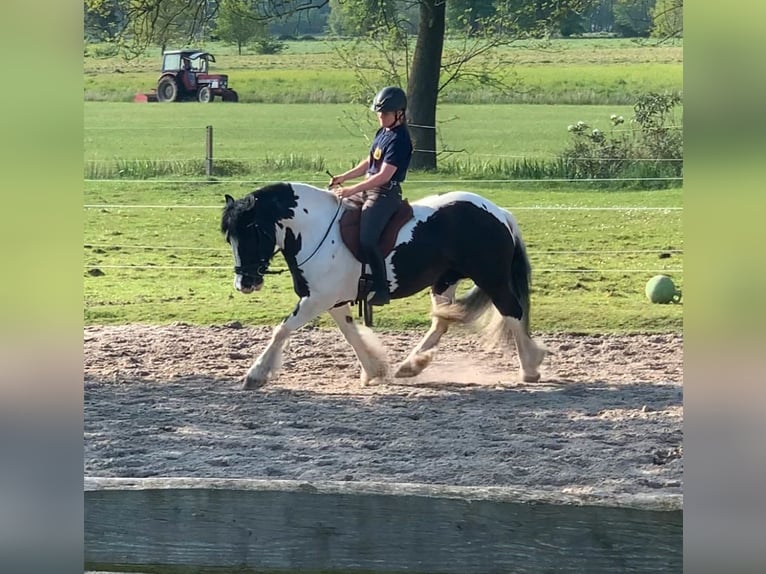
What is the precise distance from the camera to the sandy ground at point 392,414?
4188mm

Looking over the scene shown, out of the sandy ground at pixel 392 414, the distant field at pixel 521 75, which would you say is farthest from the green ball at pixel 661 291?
the distant field at pixel 521 75

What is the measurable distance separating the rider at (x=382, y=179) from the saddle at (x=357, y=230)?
4 centimetres

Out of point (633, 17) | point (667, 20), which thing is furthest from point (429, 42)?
point (633, 17)

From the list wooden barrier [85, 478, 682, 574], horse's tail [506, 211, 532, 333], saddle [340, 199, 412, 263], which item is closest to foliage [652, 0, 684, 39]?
horse's tail [506, 211, 532, 333]

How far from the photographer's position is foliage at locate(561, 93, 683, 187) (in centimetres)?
1258

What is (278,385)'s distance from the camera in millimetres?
5992

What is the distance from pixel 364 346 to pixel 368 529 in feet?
12.0

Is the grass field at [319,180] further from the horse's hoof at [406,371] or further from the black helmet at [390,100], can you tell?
the black helmet at [390,100]

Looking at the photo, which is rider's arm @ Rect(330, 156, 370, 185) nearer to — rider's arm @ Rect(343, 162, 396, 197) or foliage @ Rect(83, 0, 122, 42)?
rider's arm @ Rect(343, 162, 396, 197)

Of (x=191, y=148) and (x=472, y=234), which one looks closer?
(x=472, y=234)
